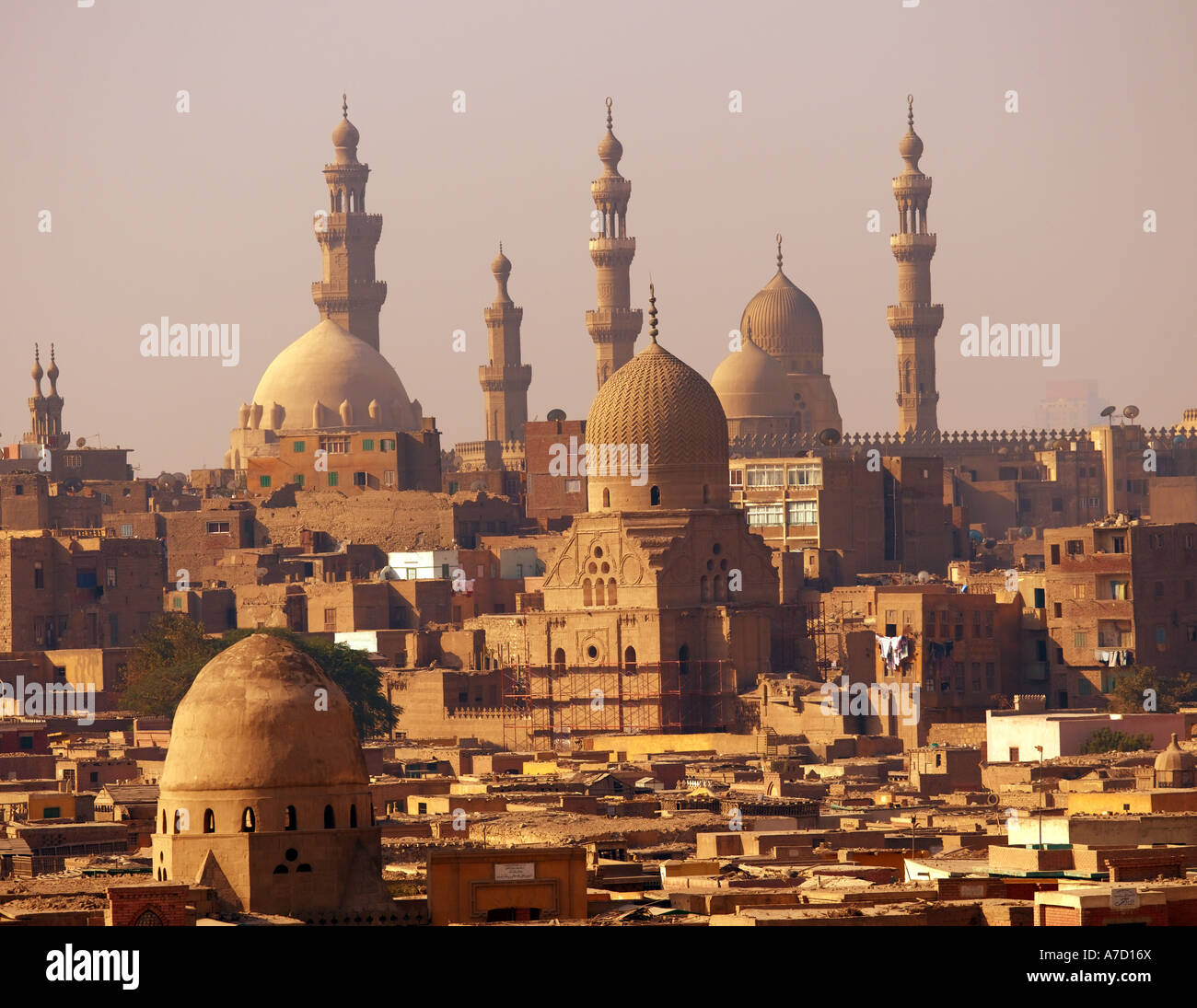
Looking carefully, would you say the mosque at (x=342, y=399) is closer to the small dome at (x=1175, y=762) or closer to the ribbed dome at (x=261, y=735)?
the small dome at (x=1175, y=762)

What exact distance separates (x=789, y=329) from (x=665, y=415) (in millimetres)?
43139

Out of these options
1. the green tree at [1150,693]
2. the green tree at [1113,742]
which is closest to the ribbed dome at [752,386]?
the green tree at [1150,693]

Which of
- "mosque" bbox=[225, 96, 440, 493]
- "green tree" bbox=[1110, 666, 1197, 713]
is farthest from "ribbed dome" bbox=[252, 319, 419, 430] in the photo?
"green tree" bbox=[1110, 666, 1197, 713]

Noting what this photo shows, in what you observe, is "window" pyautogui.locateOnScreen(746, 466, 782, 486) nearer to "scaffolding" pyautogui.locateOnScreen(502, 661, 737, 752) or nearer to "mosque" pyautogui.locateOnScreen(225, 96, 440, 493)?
"mosque" pyautogui.locateOnScreen(225, 96, 440, 493)

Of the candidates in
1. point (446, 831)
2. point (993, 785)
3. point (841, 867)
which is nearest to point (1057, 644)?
point (993, 785)

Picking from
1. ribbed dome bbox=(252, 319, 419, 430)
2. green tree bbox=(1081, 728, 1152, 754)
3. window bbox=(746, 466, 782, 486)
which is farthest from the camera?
ribbed dome bbox=(252, 319, 419, 430)

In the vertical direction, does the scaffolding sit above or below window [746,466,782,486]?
below

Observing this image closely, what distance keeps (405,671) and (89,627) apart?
9551 mm

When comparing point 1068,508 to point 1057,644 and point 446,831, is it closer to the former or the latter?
point 1057,644

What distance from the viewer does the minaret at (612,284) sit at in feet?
372

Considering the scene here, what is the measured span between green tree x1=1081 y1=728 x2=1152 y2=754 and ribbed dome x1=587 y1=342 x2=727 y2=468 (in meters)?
17.0

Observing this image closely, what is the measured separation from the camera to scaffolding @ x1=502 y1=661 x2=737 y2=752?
251 ft

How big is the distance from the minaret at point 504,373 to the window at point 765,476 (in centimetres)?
2566
